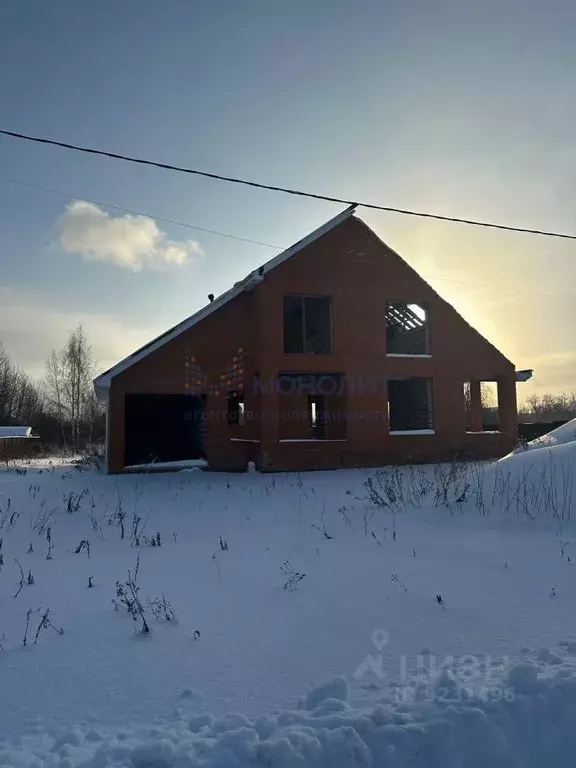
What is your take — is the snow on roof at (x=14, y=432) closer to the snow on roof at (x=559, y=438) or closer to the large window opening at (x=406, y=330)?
the large window opening at (x=406, y=330)

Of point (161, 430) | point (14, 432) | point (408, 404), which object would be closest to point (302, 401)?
point (408, 404)

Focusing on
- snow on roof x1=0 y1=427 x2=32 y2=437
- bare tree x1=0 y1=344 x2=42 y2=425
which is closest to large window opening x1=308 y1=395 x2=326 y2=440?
snow on roof x1=0 y1=427 x2=32 y2=437

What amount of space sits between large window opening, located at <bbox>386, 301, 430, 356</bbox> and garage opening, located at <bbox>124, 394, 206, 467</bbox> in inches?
308

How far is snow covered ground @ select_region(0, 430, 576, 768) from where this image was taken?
2.50m

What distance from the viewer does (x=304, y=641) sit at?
3.59 m

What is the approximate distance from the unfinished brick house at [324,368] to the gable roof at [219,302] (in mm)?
32

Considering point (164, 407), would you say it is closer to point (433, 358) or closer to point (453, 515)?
point (433, 358)

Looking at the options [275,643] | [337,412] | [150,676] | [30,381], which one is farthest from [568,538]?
[30,381]

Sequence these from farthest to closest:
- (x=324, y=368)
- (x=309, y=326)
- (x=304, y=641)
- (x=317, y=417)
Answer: (x=317, y=417)
(x=309, y=326)
(x=324, y=368)
(x=304, y=641)

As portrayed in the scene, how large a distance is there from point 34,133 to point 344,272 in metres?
9.94

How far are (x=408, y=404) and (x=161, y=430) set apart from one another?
9178 millimetres

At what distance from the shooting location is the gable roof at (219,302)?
14.8 metres

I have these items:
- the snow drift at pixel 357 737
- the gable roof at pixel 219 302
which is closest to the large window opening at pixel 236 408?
the gable roof at pixel 219 302

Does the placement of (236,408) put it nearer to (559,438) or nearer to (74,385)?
(559,438)
